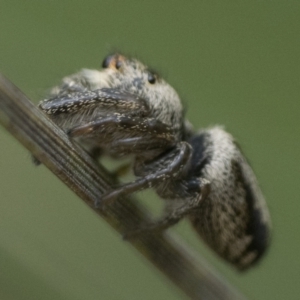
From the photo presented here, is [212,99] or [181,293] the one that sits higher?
[212,99]

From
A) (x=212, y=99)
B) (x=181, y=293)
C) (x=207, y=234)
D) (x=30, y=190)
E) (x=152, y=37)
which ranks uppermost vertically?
(x=152, y=37)

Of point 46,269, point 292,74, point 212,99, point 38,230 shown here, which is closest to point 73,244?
point 38,230

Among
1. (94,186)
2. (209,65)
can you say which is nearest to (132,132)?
(94,186)

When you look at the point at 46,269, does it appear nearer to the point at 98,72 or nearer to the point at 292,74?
the point at 98,72

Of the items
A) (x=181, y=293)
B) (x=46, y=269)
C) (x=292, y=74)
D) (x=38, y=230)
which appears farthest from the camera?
(x=292, y=74)

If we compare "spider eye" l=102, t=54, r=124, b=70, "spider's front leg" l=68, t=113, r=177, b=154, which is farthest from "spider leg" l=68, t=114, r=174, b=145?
"spider eye" l=102, t=54, r=124, b=70

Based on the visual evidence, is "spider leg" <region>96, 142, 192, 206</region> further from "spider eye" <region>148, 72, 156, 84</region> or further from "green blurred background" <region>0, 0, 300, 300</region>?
"green blurred background" <region>0, 0, 300, 300</region>

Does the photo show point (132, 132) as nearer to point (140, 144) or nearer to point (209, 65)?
point (140, 144)
